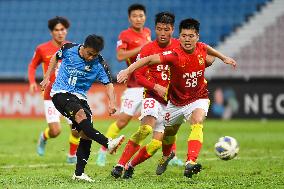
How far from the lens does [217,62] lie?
2688cm

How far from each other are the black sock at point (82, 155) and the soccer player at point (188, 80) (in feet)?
3.93

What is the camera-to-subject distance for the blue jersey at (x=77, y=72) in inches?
380

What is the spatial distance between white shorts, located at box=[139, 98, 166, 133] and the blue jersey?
2.29ft

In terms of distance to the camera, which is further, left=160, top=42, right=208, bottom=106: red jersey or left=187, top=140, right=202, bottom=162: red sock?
left=160, top=42, right=208, bottom=106: red jersey

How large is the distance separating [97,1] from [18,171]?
65.8 ft

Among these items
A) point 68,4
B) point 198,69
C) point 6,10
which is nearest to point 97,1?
point 68,4

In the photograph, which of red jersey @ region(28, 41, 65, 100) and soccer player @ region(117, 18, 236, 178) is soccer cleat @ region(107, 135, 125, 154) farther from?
red jersey @ region(28, 41, 65, 100)

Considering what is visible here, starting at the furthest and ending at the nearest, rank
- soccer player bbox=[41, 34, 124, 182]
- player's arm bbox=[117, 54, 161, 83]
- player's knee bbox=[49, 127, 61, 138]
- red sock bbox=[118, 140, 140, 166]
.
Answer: player's knee bbox=[49, 127, 61, 138]
red sock bbox=[118, 140, 140, 166]
soccer player bbox=[41, 34, 124, 182]
player's arm bbox=[117, 54, 161, 83]

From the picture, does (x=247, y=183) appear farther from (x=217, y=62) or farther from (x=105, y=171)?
(x=217, y=62)

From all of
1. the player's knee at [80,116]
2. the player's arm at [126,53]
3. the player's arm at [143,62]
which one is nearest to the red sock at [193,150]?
the player's arm at [143,62]

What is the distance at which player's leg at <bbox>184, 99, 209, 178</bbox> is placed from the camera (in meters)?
8.91

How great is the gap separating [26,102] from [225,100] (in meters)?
6.47

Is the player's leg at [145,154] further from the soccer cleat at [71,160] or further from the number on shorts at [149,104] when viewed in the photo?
the soccer cleat at [71,160]

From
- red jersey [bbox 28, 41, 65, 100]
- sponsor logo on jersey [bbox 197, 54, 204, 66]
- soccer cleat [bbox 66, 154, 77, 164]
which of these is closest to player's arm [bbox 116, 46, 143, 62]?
red jersey [bbox 28, 41, 65, 100]
